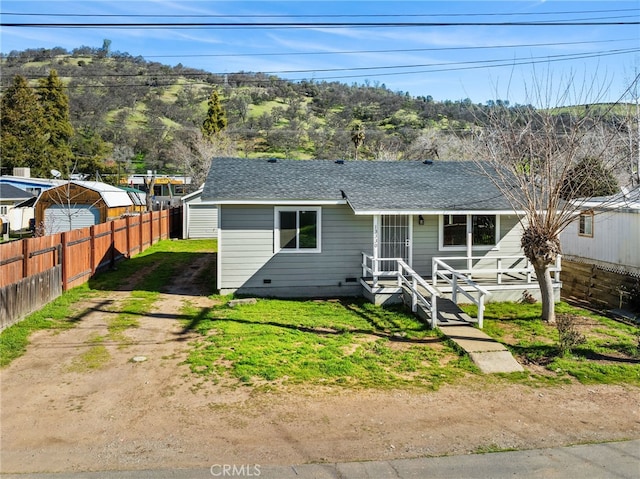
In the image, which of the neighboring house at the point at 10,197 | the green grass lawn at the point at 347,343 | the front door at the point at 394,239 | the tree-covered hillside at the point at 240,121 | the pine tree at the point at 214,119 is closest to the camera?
the green grass lawn at the point at 347,343

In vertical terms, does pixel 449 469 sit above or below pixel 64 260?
below

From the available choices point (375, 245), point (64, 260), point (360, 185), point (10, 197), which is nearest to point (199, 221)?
point (10, 197)

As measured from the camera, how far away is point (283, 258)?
1373 cm

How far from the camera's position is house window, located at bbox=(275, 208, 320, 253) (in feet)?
45.1

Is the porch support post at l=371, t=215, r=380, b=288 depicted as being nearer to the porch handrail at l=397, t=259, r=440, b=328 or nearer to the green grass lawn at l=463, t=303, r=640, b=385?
the porch handrail at l=397, t=259, r=440, b=328

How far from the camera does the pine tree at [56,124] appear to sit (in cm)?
5472

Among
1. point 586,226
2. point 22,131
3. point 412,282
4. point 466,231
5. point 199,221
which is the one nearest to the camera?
point 412,282

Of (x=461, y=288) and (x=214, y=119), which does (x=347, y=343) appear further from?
(x=214, y=119)

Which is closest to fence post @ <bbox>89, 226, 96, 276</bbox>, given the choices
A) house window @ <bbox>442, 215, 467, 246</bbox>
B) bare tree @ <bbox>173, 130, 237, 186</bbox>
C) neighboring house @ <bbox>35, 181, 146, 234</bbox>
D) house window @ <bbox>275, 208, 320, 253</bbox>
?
house window @ <bbox>275, 208, 320, 253</bbox>

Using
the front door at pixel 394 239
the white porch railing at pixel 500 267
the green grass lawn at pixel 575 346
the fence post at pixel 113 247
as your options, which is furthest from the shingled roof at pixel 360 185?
the fence post at pixel 113 247

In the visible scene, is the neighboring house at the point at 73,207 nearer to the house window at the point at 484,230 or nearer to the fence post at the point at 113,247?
the fence post at the point at 113,247

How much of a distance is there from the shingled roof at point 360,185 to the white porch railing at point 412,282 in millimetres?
1499

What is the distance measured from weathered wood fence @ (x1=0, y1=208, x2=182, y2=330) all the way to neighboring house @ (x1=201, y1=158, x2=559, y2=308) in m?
4.00

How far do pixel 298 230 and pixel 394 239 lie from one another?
2881mm
